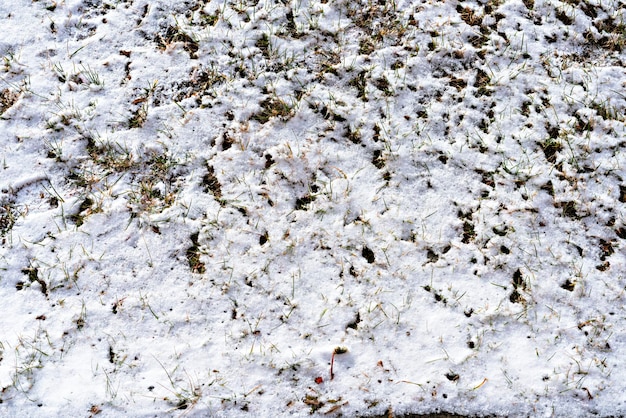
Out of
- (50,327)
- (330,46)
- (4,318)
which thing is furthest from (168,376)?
(330,46)

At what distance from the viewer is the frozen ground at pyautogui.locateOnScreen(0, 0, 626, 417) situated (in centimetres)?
262

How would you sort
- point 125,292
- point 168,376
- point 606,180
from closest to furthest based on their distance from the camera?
1. point 168,376
2. point 125,292
3. point 606,180

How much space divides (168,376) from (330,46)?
7.14 ft

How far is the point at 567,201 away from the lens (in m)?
2.96

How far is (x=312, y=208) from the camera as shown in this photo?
9.75 feet

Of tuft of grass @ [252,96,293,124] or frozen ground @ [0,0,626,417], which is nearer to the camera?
frozen ground @ [0,0,626,417]

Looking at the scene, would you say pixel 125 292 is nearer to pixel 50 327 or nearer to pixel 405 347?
pixel 50 327

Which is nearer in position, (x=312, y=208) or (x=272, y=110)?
(x=312, y=208)

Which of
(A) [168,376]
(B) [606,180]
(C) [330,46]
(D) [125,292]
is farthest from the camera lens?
(C) [330,46]

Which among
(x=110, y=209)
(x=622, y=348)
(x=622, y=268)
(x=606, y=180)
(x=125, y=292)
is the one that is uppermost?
(x=606, y=180)

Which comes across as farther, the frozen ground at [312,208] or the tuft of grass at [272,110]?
the tuft of grass at [272,110]

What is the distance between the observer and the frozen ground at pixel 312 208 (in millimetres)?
2625

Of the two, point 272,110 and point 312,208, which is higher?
point 272,110

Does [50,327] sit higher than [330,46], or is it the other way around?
[330,46]
